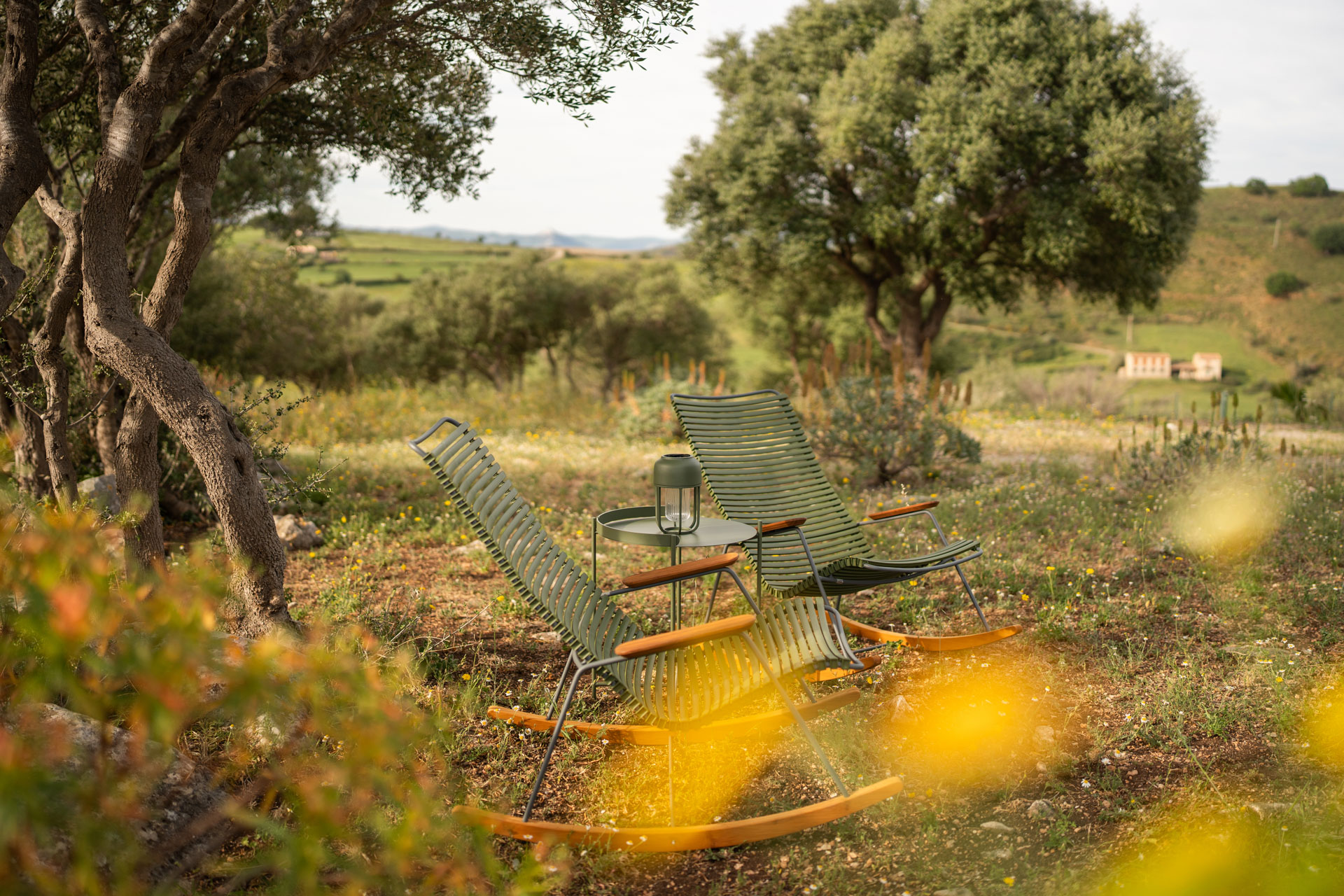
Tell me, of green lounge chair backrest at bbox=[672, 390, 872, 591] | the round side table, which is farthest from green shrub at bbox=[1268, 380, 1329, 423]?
the round side table

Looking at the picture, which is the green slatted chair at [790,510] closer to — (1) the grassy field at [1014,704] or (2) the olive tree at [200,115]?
(1) the grassy field at [1014,704]

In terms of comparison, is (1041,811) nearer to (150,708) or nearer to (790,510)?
(790,510)

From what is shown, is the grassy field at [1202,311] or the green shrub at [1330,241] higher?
the green shrub at [1330,241]

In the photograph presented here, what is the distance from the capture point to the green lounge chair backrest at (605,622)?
124 inches

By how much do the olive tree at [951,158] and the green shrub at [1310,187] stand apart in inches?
1422

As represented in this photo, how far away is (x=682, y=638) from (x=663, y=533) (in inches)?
46.4

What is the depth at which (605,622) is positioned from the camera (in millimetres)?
3658

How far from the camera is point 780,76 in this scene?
1745 centimetres

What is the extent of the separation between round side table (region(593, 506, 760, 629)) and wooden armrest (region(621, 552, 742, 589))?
16cm

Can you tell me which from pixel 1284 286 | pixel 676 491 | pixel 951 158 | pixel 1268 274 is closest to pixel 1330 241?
pixel 1268 274

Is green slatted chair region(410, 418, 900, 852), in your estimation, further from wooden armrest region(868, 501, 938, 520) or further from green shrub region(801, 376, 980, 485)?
green shrub region(801, 376, 980, 485)

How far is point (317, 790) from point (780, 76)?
18187 mm

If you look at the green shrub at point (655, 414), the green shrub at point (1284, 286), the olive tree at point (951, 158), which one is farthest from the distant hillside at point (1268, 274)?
the green shrub at point (655, 414)

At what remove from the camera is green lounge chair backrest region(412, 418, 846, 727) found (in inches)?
124
